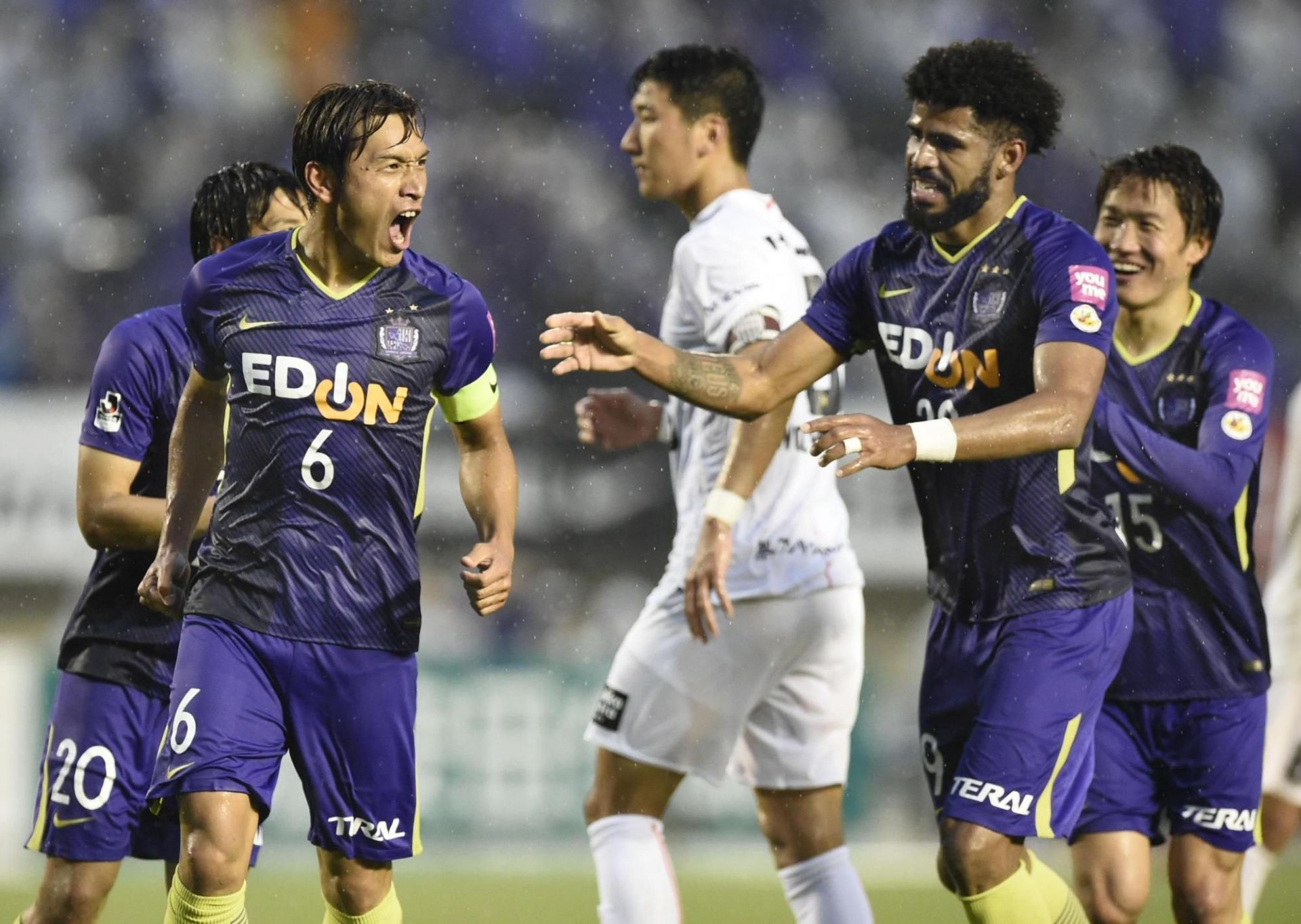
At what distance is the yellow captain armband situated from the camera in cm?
396

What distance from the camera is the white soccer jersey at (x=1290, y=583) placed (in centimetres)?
585

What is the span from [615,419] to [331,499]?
1.35 metres

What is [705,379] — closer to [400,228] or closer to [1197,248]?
[400,228]

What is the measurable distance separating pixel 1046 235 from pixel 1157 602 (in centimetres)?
112

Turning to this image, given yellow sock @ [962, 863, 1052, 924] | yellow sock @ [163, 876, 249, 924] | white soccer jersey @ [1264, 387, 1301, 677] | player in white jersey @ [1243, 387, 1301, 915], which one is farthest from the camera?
white soccer jersey @ [1264, 387, 1301, 677]

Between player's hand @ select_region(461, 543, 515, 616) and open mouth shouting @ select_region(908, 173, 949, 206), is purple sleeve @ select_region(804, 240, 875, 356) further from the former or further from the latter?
player's hand @ select_region(461, 543, 515, 616)

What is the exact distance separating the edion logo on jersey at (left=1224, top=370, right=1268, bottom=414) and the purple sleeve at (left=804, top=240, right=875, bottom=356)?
963mm

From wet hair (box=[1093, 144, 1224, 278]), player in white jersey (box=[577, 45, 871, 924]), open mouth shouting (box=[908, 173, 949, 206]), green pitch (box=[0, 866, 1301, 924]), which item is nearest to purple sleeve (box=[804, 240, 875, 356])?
open mouth shouting (box=[908, 173, 949, 206])

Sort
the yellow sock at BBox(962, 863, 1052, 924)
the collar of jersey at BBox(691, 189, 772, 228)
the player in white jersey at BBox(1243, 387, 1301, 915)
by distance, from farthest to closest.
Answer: the player in white jersey at BBox(1243, 387, 1301, 915)
the collar of jersey at BBox(691, 189, 772, 228)
the yellow sock at BBox(962, 863, 1052, 924)

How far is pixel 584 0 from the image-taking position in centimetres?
1185

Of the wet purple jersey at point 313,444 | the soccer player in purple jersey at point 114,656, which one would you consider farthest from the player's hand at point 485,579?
the soccer player in purple jersey at point 114,656

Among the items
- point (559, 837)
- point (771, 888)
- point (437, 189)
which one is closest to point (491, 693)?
point (559, 837)

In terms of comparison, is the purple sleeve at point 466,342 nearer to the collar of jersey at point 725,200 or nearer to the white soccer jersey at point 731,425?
the white soccer jersey at point 731,425

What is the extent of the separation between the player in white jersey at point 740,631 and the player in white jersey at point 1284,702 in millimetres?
1468
